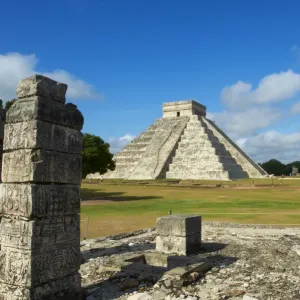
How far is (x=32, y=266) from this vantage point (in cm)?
568

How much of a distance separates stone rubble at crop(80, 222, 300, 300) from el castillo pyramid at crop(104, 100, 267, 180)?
4491 cm

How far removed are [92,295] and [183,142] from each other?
6182cm

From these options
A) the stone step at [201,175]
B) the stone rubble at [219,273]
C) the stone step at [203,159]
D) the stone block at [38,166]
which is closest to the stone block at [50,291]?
the stone rubble at [219,273]

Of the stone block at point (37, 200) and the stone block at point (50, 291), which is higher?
the stone block at point (37, 200)

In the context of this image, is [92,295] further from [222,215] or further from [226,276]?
[222,215]

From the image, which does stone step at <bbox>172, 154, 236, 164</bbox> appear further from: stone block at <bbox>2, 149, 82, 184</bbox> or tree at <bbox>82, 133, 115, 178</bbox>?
stone block at <bbox>2, 149, 82, 184</bbox>

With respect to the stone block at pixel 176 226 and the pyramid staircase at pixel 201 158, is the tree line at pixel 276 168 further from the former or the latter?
the stone block at pixel 176 226

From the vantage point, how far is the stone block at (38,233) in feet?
18.9

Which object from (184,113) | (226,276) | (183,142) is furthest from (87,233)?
(184,113)

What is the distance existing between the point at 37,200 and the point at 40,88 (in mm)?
1730

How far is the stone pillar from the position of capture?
5.77 metres

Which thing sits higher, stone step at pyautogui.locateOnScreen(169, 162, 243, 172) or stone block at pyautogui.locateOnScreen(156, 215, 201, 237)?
stone step at pyautogui.locateOnScreen(169, 162, 243, 172)

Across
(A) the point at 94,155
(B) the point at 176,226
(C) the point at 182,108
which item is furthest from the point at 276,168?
(B) the point at 176,226

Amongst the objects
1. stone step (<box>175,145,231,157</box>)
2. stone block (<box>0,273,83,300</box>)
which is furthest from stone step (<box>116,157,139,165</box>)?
stone block (<box>0,273,83,300</box>)
